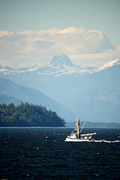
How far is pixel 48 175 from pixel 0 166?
46.9ft

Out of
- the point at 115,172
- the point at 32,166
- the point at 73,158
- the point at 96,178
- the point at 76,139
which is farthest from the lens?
the point at 76,139

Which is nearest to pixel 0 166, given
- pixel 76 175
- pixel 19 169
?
pixel 19 169

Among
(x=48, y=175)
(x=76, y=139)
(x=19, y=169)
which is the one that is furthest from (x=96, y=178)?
(x=76, y=139)

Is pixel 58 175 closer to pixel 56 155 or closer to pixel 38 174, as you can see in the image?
pixel 38 174

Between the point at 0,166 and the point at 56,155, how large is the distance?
99.9 feet

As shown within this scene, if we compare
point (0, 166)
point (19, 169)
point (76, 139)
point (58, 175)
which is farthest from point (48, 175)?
point (76, 139)

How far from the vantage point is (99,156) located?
381 ft

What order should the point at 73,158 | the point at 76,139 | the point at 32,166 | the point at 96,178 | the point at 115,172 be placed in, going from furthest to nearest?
1. the point at 76,139
2. the point at 73,158
3. the point at 32,166
4. the point at 115,172
5. the point at 96,178

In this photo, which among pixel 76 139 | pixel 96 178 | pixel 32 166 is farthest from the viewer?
pixel 76 139

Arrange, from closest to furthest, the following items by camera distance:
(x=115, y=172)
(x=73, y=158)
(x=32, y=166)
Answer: (x=115, y=172) < (x=32, y=166) < (x=73, y=158)

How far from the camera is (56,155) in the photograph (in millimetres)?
118812

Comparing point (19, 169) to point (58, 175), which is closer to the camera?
point (58, 175)

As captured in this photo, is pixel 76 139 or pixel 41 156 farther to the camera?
pixel 76 139

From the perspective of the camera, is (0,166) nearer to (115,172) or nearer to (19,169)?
(19,169)
